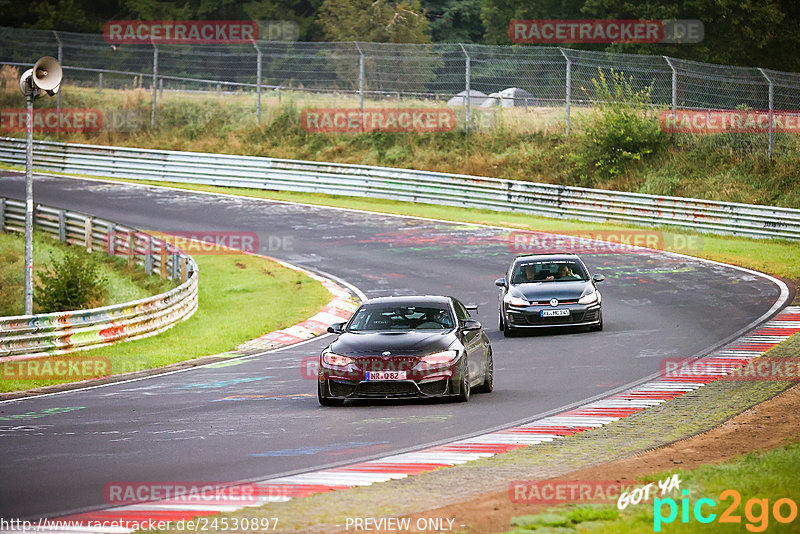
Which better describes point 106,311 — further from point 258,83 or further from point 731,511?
point 258,83

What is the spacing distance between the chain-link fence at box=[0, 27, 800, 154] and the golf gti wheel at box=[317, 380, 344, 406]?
2637cm

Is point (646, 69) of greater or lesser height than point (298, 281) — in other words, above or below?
above

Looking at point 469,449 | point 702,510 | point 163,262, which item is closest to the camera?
point 702,510

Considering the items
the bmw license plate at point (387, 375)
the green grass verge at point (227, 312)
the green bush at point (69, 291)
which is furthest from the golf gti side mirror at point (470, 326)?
the green bush at point (69, 291)

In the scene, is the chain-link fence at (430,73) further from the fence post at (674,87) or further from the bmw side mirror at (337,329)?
the bmw side mirror at (337,329)

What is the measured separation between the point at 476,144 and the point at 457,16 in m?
39.5

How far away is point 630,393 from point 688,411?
1.46 metres

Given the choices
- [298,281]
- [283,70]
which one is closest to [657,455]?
[298,281]

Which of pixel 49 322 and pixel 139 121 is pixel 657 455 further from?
pixel 139 121

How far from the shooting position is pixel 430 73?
43.2 meters

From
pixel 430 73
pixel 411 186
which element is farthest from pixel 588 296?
pixel 430 73

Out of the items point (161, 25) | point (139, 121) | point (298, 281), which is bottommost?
point (298, 281)

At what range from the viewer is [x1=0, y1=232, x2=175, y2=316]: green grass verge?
2848 cm

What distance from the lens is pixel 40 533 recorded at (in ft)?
26.0
